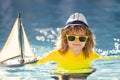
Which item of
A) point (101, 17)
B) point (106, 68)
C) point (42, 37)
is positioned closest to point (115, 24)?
point (101, 17)

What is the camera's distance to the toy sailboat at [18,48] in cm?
271

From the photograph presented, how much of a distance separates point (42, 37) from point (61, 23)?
5.2 inches

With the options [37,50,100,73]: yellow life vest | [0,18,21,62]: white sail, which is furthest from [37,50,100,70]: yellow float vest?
[0,18,21,62]: white sail

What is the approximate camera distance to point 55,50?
2.69 meters

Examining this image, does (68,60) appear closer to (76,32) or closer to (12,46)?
(76,32)

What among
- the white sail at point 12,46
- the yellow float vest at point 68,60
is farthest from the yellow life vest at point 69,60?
the white sail at point 12,46

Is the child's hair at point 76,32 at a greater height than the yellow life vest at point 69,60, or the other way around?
the child's hair at point 76,32

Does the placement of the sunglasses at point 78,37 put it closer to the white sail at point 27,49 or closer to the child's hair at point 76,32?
the child's hair at point 76,32

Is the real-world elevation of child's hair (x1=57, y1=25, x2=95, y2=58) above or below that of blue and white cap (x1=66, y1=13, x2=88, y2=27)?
below

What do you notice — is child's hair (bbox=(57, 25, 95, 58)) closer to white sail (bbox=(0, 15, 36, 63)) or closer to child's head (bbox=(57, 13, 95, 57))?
child's head (bbox=(57, 13, 95, 57))

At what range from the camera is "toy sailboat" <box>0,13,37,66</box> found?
2.71 meters

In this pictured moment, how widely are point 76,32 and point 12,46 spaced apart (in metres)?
0.38

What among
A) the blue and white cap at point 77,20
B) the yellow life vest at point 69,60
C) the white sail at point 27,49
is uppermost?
the blue and white cap at point 77,20

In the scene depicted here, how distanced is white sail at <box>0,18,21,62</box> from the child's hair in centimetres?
24
